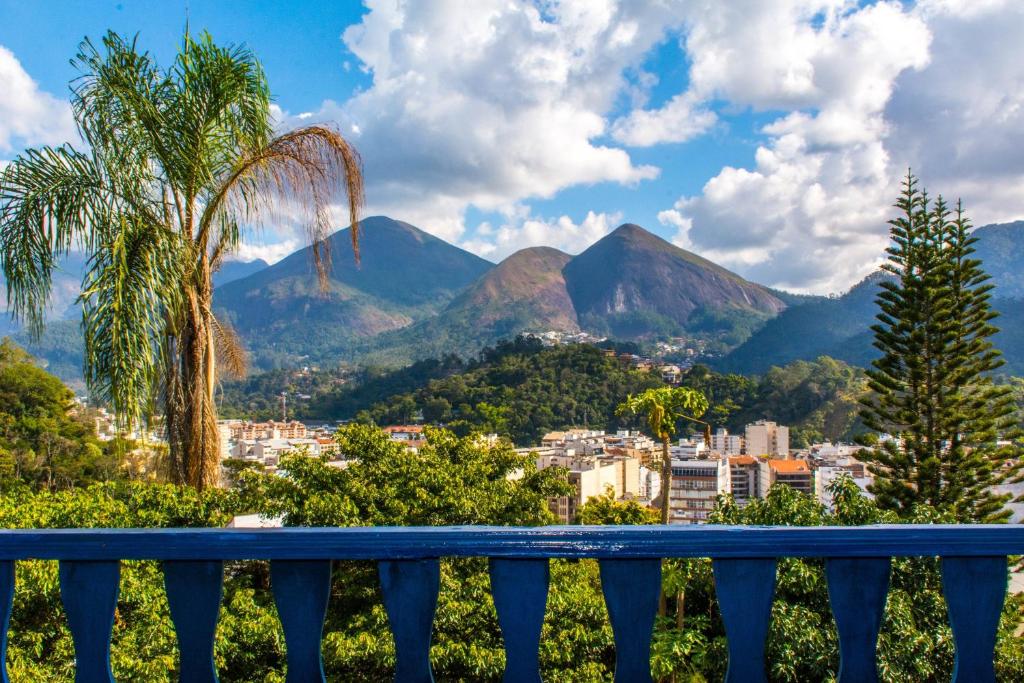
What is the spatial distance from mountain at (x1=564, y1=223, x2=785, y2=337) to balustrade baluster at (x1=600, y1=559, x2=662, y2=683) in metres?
134

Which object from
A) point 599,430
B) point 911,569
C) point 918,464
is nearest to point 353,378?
point 599,430

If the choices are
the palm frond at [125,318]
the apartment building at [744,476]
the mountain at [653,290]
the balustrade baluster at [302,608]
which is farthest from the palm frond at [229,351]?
the mountain at [653,290]

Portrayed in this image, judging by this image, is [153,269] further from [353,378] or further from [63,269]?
[353,378]

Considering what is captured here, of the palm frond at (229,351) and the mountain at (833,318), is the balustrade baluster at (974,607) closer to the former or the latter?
the palm frond at (229,351)

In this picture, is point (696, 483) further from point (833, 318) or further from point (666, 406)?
point (833, 318)

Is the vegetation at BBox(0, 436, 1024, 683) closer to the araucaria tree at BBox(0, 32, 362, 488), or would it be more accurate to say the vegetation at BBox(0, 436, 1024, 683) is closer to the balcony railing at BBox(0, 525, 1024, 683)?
the araucaria tree at BBox(0, 32, 362, 488)

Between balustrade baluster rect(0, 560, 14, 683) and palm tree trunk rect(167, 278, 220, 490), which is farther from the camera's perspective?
palm tree trunk rect(167, 278, 220, 490)

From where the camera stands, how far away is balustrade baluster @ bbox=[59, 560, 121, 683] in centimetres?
79

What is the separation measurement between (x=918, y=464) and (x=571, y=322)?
137 m

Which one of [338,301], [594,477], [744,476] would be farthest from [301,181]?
[338,301]

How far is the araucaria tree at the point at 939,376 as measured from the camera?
11453mm

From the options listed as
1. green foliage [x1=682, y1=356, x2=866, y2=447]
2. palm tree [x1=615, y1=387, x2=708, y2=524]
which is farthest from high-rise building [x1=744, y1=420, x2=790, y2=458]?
palm tree [x1=615, y1=387, x2=708, y2=524]

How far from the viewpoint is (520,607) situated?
2.64 feet

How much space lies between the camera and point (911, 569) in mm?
4879
